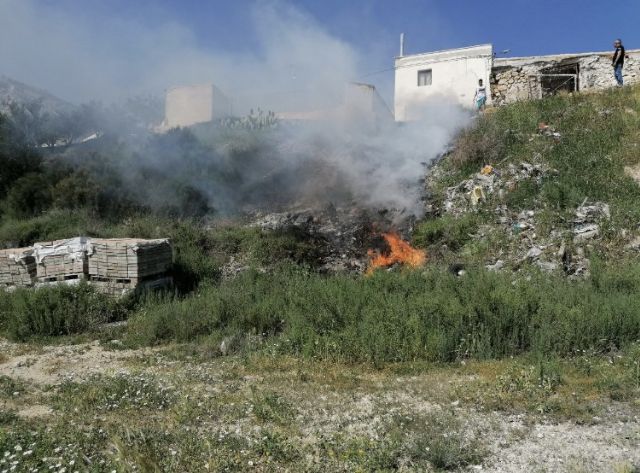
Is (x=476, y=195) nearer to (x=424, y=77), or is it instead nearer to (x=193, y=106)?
(x=424, y=77)

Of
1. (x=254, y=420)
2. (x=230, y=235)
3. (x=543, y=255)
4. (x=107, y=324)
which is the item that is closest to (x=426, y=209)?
(x=543, y=255)

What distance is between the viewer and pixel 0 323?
7.24m

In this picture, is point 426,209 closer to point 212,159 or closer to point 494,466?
point 212,159

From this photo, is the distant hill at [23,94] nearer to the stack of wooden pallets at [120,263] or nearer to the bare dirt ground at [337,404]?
the stack of wooden pallets at [120,263]

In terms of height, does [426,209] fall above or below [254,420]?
above

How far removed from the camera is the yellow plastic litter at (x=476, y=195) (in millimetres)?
11078

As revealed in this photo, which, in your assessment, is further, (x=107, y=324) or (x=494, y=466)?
(x=107, y=324)

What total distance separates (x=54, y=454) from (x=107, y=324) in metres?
4.16

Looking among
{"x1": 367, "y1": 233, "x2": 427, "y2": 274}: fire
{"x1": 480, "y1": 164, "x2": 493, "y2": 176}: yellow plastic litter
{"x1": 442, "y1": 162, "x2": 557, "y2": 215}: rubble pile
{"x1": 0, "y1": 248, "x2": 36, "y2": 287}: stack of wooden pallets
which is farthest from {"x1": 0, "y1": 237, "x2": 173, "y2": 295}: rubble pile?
{"x1": 480, "y1": 164, "x2": 493, "y2": 176}: yellow plastic litter

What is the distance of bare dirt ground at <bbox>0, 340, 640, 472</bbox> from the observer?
138 inches

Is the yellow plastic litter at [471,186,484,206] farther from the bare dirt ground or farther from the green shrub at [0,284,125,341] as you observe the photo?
the green shrub at [0,284,125,341]

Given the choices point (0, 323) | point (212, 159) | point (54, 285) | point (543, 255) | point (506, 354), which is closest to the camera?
point (506, 354)

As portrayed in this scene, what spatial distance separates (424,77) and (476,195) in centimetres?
1170

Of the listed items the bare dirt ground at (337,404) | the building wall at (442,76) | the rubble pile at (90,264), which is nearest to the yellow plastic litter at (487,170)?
the rubble pile at (90,264)
